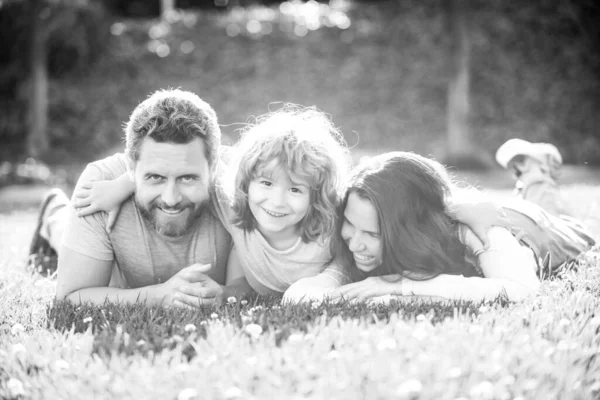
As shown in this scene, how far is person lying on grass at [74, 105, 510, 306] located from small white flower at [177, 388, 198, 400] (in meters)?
1.23

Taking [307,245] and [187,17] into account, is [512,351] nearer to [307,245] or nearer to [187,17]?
[307,245]

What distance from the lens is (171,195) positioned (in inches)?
132

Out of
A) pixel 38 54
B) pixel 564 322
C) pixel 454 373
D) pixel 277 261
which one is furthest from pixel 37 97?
pixel 454 373

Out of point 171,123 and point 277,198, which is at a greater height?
point 171,123

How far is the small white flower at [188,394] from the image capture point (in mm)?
2115

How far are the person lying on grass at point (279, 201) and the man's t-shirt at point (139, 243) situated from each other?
9 centimetres

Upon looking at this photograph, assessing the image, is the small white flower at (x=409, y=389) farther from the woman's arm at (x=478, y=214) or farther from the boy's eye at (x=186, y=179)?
the boy's eye at (x=186, y=179)

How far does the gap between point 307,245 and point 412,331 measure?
123 centimetres

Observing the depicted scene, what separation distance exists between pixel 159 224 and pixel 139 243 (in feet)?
0.73

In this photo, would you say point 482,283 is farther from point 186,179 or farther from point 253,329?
point 186,179

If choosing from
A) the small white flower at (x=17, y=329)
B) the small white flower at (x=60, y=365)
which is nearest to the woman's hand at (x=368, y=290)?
the small white flower at (x=60, y=365)

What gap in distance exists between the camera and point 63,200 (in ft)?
17.1

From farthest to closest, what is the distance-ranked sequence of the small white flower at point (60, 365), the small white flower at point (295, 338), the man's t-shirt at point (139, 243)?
1. the man's t-shirt at point (139, 243)
2. the small white flower at point (295, 338)
3. the small white flower at point (60, 365)

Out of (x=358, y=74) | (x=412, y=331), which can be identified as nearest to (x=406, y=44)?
(x=358, y=74)
